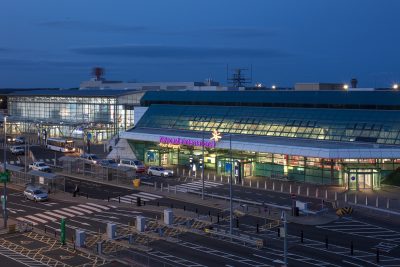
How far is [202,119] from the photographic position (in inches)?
3115

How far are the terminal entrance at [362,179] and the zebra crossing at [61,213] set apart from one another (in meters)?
25.3

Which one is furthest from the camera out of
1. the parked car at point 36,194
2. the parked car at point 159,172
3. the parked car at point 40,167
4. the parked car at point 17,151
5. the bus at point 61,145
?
the bus at point 61,145

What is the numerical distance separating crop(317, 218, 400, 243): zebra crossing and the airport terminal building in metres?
12.4

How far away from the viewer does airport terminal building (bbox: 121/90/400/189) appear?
192 feet

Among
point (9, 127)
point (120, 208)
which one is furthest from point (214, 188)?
point (9, 127)

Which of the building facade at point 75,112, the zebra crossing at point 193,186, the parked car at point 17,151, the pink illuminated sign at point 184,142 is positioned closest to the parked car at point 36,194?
the zebra crossing at point 193,186

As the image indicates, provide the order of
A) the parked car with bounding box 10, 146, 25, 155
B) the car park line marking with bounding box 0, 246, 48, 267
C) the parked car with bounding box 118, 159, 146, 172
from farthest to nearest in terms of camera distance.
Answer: the parked car with bounding box 10, 146, 25, 155 < the parked car with bounding box 118, 159, 146, 172 < the car park line marking with bounding box 0, 246, 48, 267

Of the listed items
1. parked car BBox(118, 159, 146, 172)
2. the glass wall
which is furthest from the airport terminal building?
parked car BBox(118, 159, 146, 172)

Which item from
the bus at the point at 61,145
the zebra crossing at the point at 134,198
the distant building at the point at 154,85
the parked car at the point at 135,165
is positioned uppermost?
the distant building at the point at 154,85

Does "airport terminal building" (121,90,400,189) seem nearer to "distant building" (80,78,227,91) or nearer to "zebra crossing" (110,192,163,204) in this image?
"zebra crossing" (110,192,163,204)

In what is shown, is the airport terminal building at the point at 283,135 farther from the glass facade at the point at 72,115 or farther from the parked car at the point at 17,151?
the parked car at the point at 17,151

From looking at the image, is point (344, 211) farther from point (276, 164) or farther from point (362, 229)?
point (276, 164)

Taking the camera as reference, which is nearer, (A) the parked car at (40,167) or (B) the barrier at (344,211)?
(B) the barrier at (344,211)

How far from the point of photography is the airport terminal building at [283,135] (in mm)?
58594
